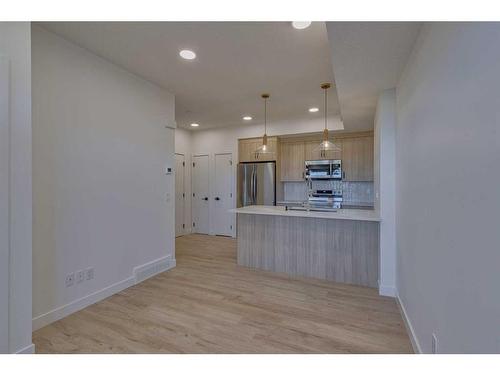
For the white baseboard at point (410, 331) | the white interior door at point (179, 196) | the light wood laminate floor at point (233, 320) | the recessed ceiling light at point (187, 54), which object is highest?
the recessed ceiling light at point (187, 54)

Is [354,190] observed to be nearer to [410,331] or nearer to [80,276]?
[410,331]

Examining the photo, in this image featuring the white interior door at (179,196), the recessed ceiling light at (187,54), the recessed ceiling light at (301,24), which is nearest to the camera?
the recessed ceiling light at (301,24)

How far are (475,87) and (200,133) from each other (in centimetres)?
603

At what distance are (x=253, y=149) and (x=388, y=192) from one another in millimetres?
3538

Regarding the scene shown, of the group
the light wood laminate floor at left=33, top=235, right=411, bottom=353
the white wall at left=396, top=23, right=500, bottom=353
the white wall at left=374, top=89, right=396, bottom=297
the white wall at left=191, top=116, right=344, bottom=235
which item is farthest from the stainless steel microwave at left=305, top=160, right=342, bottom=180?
the white wall at left=396, top=23, right=500, bottom=353

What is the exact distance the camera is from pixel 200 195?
259 inches

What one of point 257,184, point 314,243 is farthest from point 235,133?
point 314,243

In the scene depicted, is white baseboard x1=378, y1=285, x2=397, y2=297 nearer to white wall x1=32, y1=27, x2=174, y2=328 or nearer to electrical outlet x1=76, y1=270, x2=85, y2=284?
white wall x1=32, y1=27, x2=174, y2=328

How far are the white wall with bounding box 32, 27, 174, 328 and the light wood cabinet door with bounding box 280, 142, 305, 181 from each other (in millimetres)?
3118

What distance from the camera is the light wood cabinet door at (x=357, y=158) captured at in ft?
A: 17.0

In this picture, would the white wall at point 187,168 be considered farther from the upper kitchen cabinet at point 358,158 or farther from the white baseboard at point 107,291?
the upper kitchen cabinet at point 358,158

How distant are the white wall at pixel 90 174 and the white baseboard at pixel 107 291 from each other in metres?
0.01

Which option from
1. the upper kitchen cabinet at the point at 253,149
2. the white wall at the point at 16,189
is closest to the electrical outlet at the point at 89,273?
the white wall at the point at 16,189
